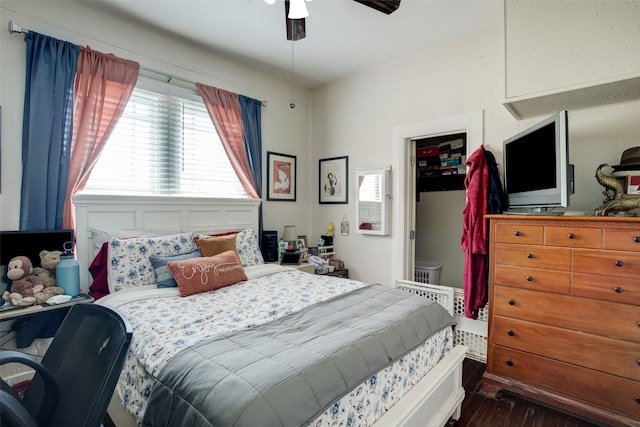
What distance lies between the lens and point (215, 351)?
1263 mm

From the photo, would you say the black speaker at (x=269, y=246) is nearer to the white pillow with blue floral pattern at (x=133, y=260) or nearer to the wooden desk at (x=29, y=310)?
the white pillow with blue floral pattern at (x=133, y=260)

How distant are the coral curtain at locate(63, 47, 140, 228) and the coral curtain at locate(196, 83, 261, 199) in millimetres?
730

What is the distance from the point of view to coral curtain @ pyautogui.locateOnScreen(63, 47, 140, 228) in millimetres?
2404

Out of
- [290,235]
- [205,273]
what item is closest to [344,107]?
[290,235]

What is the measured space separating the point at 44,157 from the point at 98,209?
1.58ft

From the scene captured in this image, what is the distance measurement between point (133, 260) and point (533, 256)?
2.76m

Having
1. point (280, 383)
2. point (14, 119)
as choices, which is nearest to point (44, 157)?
point (14, 119)

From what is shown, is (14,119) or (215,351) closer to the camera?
(215,351)

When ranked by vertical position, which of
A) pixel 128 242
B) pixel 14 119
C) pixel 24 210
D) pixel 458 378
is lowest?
pixel 458 378

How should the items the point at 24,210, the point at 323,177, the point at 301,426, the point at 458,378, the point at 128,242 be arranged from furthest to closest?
1. the point at 323,177
2. the point at 128,242
3. the point at 24,210
4. the point at 458,378
5. the point at 301,426

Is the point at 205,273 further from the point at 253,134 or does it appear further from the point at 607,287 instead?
the point at 607,287

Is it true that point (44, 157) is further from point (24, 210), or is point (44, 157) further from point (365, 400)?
point (365, 400)

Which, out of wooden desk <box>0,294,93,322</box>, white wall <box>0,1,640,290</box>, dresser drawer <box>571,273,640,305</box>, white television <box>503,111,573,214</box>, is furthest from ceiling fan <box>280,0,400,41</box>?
wooden desk <box>0,294,93,322</box>

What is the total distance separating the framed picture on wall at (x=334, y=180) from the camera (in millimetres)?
3893
